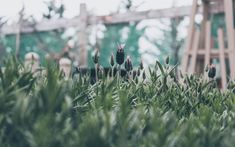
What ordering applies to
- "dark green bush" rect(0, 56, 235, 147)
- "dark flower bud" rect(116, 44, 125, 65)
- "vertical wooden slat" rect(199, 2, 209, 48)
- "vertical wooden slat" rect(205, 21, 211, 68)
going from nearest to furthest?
"dark green bush" rect(0, 56, 235, 147), "dark flower bud" rect(116, 44, 125, 65), "vertical wooden slat" rect(205, 21, 211, 68), "vertical wooden slat" rect(199, 2, 209, 48)

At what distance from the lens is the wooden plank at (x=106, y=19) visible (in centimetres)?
688

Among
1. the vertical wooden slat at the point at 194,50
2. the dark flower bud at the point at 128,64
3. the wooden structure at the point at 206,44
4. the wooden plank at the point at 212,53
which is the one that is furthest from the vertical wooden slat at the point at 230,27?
the dark flower bud at the point at 128,64

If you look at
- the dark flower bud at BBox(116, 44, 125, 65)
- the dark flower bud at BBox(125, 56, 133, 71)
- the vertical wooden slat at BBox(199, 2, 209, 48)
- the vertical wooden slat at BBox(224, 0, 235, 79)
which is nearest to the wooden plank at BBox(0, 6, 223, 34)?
the vertical wooden slat at BBox(199, 2, 209, 48)

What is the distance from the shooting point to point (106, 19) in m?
7.78

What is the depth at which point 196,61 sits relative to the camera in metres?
6.09

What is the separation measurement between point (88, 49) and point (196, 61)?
2813 mm

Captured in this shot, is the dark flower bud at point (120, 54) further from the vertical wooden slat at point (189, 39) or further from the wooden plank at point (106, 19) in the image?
the wooden plank at point (106, 19)

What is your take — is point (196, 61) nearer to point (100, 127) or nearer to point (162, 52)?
point (162, 52)

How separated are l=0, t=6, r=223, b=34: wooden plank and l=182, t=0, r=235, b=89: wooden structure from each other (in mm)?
297

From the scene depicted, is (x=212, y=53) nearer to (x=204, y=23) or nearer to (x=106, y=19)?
(x=204, y=23)

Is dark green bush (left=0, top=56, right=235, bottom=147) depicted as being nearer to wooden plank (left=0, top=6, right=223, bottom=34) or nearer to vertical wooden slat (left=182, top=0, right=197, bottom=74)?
vertical wooden slat (left=182, top=0, right=197, bottom=74)

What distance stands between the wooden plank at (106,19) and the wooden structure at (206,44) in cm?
30

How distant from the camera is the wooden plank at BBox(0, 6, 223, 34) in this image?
6883mm

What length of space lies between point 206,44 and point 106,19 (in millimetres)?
2386
